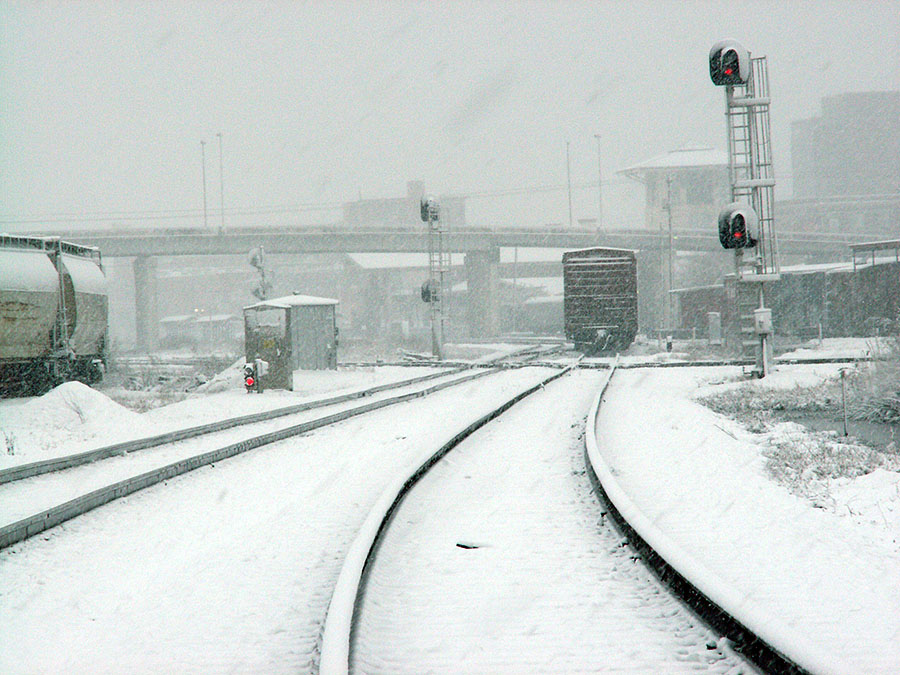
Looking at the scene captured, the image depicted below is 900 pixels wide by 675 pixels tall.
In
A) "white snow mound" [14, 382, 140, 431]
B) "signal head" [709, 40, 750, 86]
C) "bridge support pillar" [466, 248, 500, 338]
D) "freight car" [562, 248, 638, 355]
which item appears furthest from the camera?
"bridge support pillar" [466, 248, 500, 338]

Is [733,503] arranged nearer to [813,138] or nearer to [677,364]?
[677,364]

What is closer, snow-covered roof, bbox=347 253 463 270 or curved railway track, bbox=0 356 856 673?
curved railway track, bbox=0 356 856 673

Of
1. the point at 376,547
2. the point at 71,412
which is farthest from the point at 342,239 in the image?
the point at 376,547

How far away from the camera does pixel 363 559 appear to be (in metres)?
4.39

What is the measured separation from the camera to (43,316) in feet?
61.4

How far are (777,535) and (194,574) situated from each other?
12.0 ft

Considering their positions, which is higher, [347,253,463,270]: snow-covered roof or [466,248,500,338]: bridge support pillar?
[347,253,463,270]: snow-covered roof

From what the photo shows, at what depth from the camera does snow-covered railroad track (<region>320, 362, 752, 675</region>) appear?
3.39m

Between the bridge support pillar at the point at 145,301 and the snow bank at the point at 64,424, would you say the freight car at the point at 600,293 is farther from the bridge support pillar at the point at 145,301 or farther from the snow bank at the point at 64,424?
the bridge support pillar at the point at 145,301

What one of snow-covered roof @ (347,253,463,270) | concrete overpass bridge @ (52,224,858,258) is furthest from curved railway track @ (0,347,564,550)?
snow-covered roof @ (347,253,463,270)

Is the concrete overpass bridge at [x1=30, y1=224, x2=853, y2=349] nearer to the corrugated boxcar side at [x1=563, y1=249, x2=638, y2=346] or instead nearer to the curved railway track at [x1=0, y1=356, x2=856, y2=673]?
the corrugated boxcar side at [x1=563, y1=249, x2=638, y2=346]

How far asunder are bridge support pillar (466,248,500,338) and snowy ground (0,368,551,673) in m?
60.2

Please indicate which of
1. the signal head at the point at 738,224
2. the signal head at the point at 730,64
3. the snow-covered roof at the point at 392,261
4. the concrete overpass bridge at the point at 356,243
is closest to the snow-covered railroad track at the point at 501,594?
the signal head at the point at 738,224

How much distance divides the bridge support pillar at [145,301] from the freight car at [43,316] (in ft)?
160
